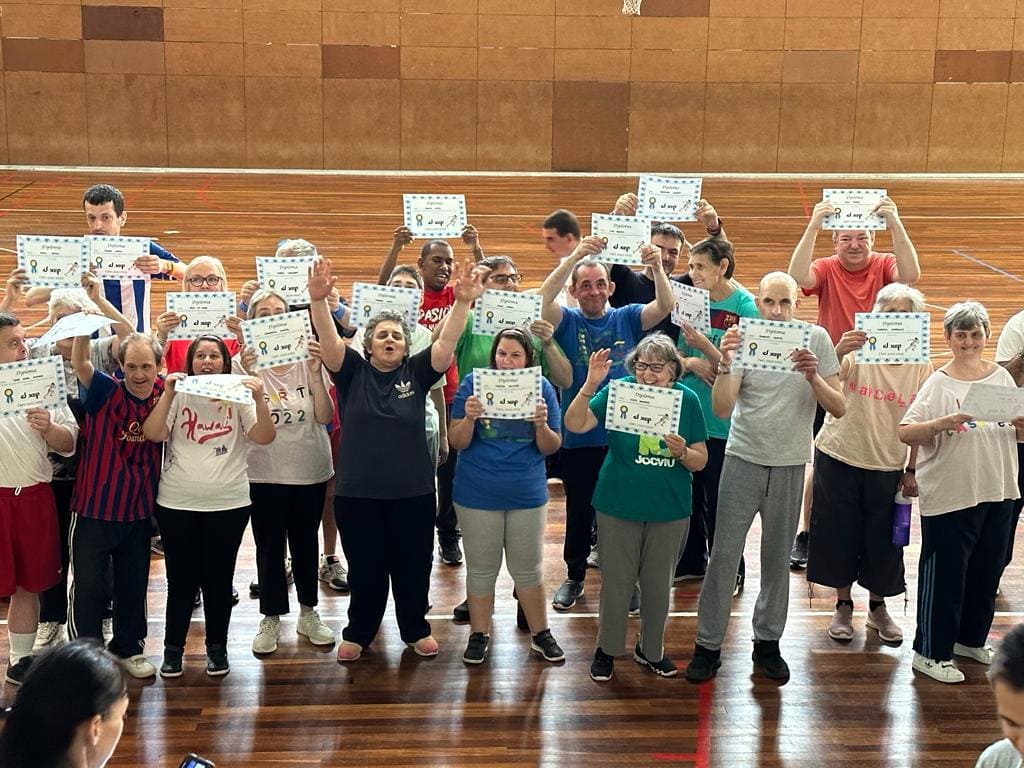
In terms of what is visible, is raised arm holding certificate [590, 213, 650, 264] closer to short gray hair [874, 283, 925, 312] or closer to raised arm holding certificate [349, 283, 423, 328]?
raised arm holding certificate [349, 283, 423, 328]

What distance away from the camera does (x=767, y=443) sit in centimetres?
516

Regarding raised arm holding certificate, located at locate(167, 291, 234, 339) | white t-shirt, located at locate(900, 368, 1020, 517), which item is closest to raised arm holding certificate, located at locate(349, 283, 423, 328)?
raised arm holding certificate, located at locate(167, 291, 234, 339)

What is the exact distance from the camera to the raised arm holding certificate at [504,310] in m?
Answer: 5.70

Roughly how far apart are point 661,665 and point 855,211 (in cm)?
281

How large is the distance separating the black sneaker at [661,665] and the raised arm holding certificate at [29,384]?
2.79 meters

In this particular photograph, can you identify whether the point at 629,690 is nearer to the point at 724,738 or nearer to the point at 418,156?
the point at 724,738

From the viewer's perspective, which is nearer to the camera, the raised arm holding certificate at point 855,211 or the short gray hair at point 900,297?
the short gray hair at point 900,297

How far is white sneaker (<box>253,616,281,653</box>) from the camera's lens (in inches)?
215

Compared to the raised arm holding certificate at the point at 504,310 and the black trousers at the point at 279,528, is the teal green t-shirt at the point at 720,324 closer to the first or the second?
the raised arm holding certificate at the point at 504,310

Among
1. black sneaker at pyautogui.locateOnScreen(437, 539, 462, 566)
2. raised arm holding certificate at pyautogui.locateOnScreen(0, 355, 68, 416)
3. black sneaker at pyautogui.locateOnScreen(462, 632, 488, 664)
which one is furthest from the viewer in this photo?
black sneaker at pyautogui.locateOnScreen(437, 539, 462, 566)

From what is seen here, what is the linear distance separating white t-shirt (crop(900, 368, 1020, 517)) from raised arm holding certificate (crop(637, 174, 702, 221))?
2096 millimetres

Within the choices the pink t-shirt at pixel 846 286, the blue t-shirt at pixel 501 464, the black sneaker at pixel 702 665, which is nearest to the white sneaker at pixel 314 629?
the blue t-shirt at pixel 501 464

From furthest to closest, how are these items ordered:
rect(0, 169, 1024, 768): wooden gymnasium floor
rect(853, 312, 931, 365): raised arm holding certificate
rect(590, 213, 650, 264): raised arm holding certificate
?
rect(590, 213, 650, 264): raised arm holding certificate < rect(853, 312, 931, 365): raised arm holding certificate < rect(0, 169, 1024, 768): wooden gymnasium floor

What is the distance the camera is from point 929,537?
5.23 meters
